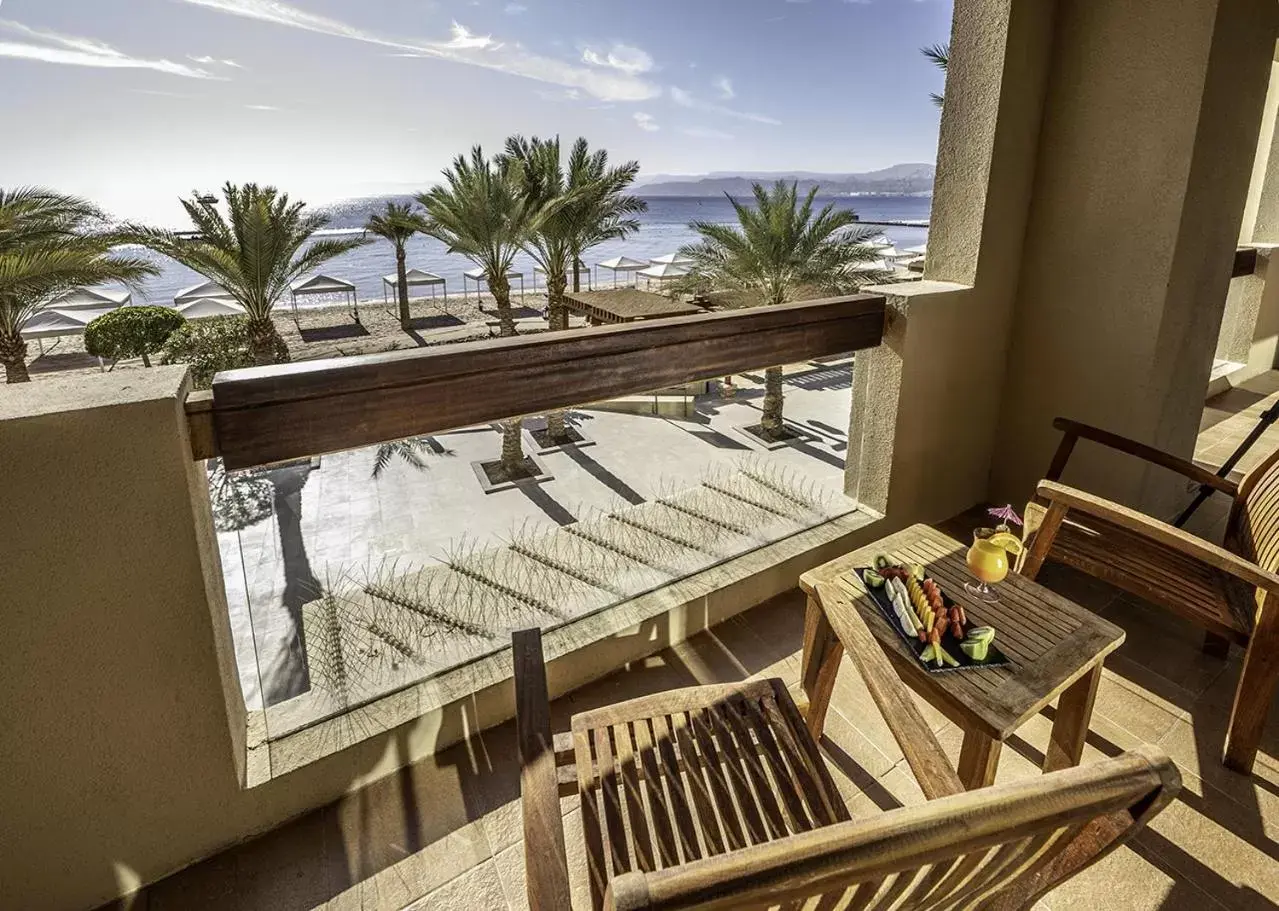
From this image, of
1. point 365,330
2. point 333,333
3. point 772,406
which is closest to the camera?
point 772,406

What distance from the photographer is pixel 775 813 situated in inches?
48.1

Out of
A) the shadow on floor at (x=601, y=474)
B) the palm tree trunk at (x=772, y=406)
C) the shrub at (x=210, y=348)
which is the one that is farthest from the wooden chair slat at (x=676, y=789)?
the shrub at (x=210, y=348)

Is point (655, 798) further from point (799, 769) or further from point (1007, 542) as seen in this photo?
point (1007, 542)

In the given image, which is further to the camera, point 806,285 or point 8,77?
point 8,77

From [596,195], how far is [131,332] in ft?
35.8

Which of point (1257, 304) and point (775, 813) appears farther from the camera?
point (1257, 304)

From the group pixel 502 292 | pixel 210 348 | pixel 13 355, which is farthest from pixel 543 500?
pixel 13 355

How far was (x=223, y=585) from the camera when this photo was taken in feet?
5.16

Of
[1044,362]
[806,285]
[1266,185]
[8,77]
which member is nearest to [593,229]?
[806,285]

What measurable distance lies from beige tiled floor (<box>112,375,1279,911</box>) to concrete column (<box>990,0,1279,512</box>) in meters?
1.05

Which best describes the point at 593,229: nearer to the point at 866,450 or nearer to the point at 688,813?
the point at 866,450

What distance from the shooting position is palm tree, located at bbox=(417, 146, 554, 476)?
39.1 feet

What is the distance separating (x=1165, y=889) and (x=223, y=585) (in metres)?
2.30

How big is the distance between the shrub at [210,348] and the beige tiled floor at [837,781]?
12193mm
